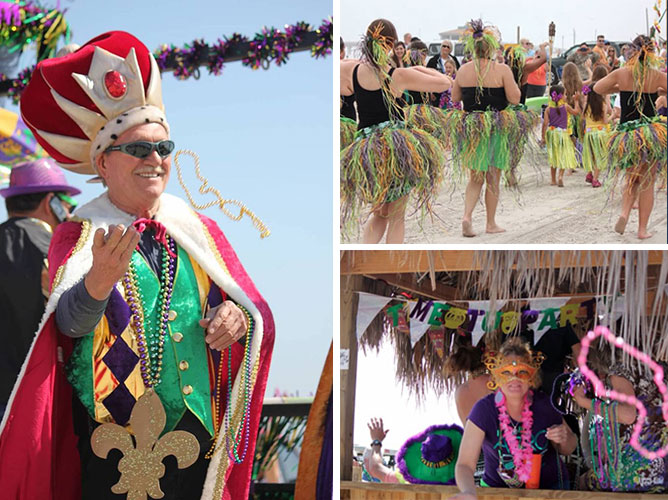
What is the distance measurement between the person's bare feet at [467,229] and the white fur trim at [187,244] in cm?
110

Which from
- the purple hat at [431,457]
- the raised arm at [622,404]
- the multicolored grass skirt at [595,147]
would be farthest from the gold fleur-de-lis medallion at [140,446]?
the raised arm at [622,404]

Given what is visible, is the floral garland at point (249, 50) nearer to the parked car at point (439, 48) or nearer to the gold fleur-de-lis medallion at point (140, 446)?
the parked car at point (439, 48)

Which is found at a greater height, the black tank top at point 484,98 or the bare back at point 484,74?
the bare back at point 484,74

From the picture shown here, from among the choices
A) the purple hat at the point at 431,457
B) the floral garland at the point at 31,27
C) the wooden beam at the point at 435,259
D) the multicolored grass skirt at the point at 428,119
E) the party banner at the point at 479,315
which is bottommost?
the purple hat at the point at 431,457

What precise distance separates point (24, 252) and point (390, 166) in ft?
4.86

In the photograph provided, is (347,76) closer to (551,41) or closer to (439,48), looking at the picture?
(439,48)

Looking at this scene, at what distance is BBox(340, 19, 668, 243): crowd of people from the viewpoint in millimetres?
3375

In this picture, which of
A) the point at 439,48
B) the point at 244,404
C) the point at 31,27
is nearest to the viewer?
the point at 244,404

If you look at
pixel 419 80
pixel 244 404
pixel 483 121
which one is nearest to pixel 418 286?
pixel 483 121

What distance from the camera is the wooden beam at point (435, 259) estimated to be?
12.2 feet

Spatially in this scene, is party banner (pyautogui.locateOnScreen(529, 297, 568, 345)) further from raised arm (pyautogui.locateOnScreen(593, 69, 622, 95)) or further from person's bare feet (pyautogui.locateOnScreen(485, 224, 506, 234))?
raised arm (pyautogui.locateOnScreen(593, 69, 622, 95))

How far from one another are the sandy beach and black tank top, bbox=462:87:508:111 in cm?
25

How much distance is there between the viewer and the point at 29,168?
3709 millimetres

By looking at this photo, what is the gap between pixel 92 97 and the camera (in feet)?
8.27
